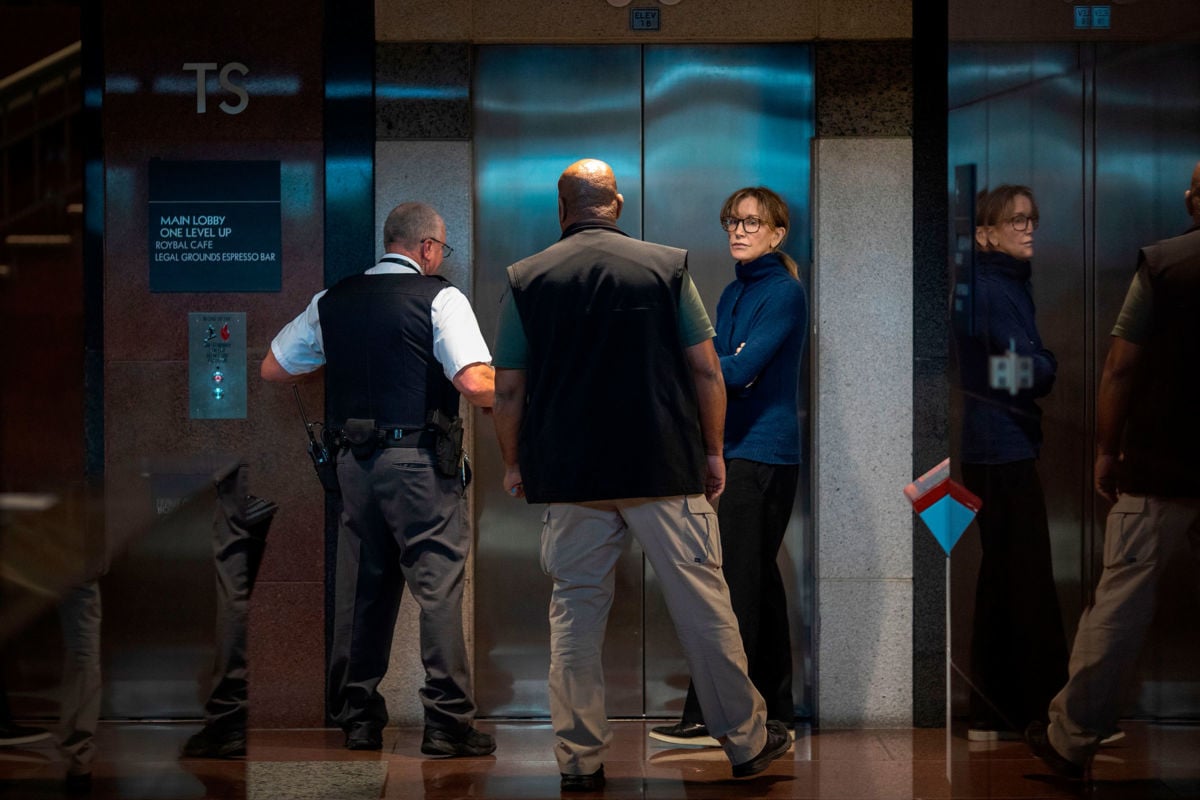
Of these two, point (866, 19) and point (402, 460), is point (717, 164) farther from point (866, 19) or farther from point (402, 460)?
point (402, 460)

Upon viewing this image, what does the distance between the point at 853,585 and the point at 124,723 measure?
133 inches

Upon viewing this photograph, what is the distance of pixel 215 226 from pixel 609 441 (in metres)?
2.07

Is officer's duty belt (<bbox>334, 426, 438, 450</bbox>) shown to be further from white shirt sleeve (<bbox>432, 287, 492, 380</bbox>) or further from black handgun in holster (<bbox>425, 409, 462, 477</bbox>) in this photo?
white shirt sleeve (<bbox>432, 287, 492, 380</bbox>)

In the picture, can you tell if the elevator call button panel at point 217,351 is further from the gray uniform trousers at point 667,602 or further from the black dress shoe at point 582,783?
the black dress shoe at point 582,783

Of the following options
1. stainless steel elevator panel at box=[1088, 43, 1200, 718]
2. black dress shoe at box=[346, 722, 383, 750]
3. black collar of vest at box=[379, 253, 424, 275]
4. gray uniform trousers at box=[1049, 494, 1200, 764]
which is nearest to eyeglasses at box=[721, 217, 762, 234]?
black collar of vest at box=[379, 253, 424, 275]

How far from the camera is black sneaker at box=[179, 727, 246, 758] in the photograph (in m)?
3.30

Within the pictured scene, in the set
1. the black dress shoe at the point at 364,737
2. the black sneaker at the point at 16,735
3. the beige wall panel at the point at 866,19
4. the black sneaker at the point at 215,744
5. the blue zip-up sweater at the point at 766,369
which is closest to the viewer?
the black sneaker at the point at 16,735

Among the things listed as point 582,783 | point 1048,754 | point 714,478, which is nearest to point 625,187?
point 714,478

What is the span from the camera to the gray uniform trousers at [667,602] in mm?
4266

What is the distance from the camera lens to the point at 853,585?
541 cm

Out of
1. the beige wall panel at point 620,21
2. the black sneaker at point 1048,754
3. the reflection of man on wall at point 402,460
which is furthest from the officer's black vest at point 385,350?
the black sneaker at point 1048,754

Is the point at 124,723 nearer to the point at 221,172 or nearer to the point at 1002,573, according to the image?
the point at 1002,573

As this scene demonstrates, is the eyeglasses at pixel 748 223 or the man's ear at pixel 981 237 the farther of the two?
the eyeglasses at pixel 748 223

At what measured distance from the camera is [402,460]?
15.9 feet
